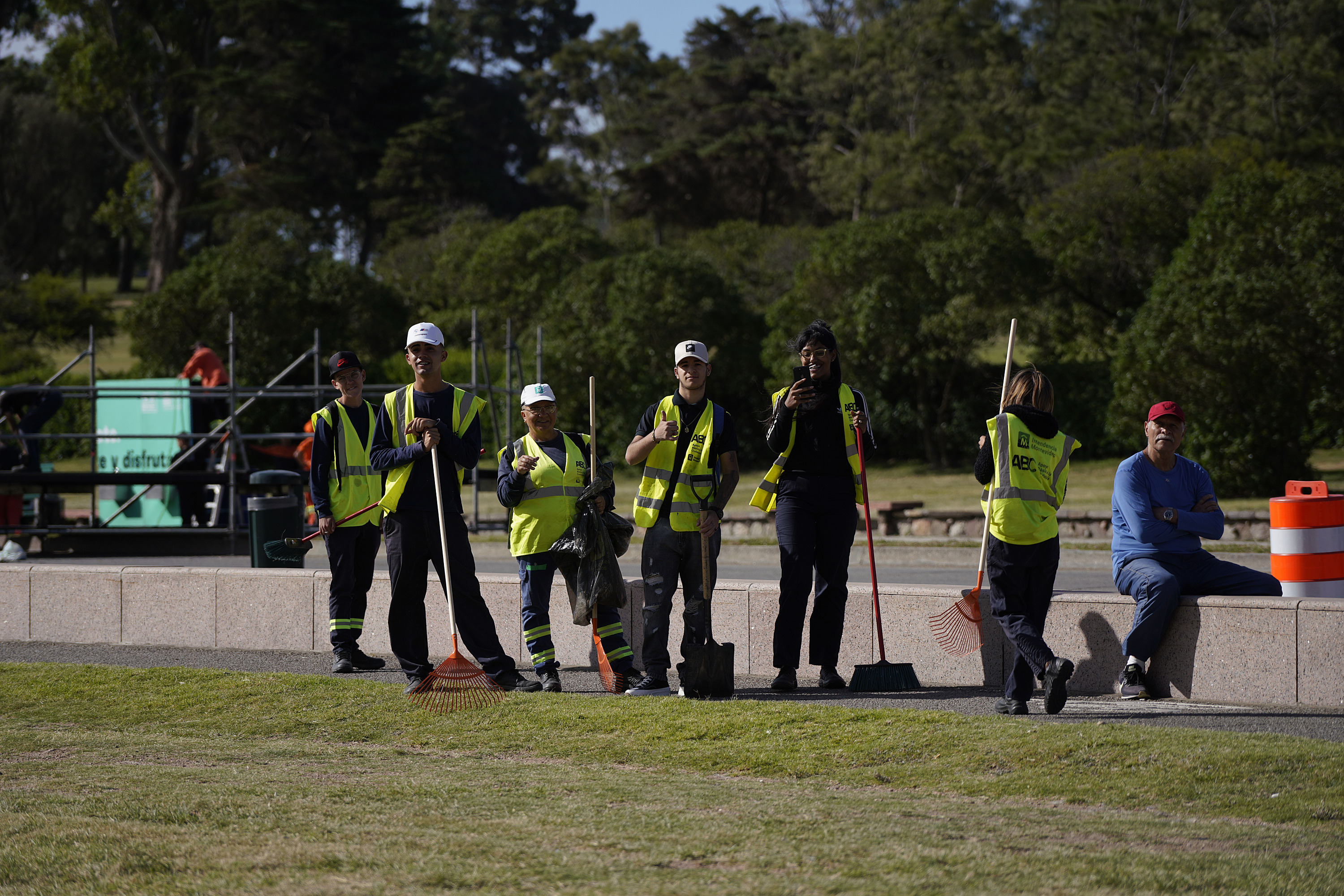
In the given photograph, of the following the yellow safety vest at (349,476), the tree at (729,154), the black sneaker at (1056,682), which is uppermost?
the tree at (729,154)

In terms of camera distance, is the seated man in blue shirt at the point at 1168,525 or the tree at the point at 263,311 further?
the tree at the point at 263,311

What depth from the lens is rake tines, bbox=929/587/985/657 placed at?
7617 millimetres

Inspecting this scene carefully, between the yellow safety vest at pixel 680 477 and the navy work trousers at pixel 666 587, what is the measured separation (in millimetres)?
61

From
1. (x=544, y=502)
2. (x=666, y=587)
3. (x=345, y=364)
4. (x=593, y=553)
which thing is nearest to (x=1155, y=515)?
(x=666, y=587)

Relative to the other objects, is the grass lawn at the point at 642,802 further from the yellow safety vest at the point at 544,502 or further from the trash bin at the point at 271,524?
the trash bin at the point at 271,524

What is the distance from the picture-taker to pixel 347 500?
8.62 m

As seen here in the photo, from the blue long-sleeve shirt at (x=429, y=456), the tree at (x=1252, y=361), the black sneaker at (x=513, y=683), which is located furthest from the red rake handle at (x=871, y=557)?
the tree at (x=1252, y=361)

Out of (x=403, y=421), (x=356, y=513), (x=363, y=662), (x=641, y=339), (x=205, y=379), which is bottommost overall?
(x=363, y=662)

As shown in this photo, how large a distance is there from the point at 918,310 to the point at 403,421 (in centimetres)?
2363

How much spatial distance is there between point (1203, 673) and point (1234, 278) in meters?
17.4

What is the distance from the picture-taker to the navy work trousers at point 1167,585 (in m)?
7.18

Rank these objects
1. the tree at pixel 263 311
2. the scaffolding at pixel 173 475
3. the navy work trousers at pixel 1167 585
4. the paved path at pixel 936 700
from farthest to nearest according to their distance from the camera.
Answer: the tree at pixel 263 311, the scaffolding at pixel 173 475, the navy work trousers at pixel 1167 585, the paved path at pixel 936 700

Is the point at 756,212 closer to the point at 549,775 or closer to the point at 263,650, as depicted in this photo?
the point at 263,650

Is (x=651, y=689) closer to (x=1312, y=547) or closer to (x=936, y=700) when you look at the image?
(x=936, y=700)
